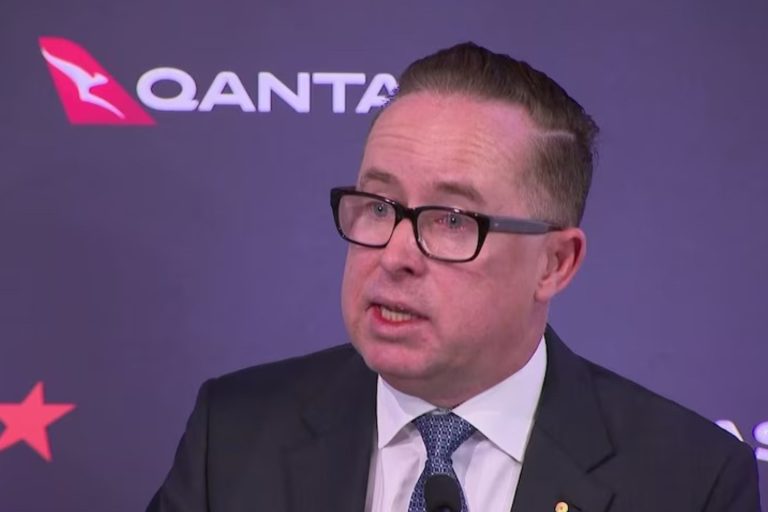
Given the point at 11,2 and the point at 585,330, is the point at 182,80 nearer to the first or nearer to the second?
the point at 11,2

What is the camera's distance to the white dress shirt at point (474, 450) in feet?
5.24

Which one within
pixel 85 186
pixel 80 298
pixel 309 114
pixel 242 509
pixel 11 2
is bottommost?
pixel 242 509

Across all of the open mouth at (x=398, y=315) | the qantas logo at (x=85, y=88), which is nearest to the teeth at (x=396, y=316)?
the open mouth at (x=398, y=315)

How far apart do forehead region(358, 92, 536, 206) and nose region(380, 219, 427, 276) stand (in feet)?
0.24

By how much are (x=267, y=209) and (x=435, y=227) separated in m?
0.73

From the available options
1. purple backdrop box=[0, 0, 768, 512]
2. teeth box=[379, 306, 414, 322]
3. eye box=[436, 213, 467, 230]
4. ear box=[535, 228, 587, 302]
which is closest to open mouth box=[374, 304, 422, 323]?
teeth box=[379, 306, 414, 322]

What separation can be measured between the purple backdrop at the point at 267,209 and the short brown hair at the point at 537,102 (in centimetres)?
53

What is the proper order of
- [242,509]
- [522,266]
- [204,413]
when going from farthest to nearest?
[204,413], [242,509], [522,266]

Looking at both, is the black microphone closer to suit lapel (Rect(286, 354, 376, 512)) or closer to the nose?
suit lapel (Rect(286, 354, 376, 512))

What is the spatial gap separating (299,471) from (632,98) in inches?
40.7

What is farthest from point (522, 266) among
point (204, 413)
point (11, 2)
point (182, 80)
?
point (11, 2)

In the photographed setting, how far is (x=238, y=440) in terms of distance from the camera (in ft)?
5.66

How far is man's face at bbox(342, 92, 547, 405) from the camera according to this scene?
145 centimetres

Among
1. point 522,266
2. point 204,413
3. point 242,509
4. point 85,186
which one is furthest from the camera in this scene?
point 85,186
